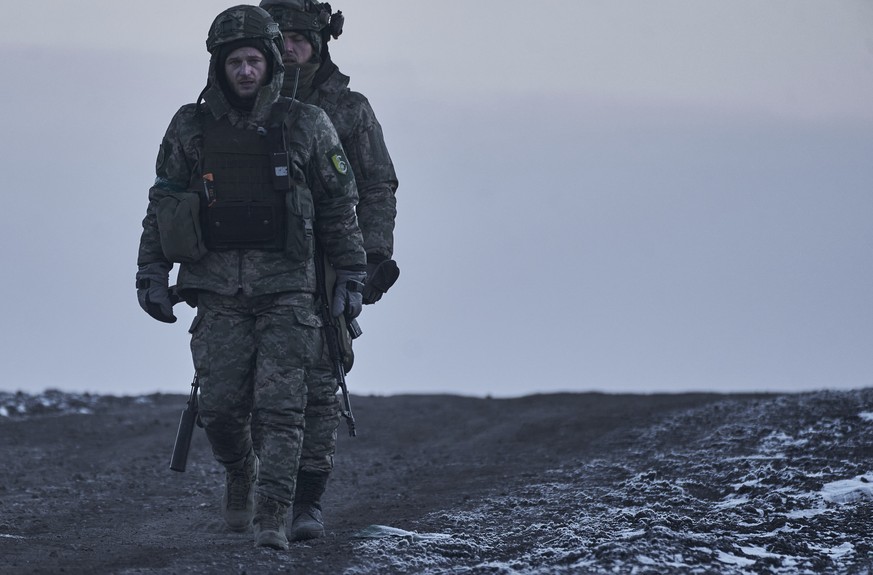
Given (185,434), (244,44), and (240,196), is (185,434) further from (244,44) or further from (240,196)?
(244,44)

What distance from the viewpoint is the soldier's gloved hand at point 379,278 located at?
738 cm

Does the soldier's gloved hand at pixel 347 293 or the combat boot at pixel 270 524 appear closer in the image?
the combat boot at pixel 270 524

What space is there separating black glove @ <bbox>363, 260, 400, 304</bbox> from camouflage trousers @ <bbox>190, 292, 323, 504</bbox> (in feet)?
2.38

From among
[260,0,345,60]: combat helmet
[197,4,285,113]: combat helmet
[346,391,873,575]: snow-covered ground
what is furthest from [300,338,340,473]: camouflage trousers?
[260,0,345,60]: combat helmet

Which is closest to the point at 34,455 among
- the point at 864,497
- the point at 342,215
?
the point at 342,215

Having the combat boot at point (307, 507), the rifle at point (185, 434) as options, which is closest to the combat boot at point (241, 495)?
the rifle at point (185, 434)

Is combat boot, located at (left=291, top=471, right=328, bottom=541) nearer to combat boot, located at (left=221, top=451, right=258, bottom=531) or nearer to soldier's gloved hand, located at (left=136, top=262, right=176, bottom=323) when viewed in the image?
combat boot, located at (left=221, top=451, right=258, bottom=531)

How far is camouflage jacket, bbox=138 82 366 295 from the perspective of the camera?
652cm

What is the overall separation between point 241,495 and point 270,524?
0.97 metres

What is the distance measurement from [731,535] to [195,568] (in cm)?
252

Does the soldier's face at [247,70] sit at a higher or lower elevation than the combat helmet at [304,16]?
lower

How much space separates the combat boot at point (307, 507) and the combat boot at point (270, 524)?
41 cm

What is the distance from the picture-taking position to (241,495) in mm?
7215

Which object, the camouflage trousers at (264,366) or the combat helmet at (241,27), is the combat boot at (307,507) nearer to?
the camouflage trousers at (264,366)
